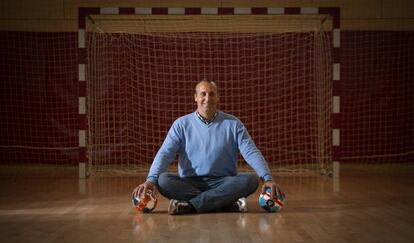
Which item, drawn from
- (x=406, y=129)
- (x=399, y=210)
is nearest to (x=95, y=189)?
(x=399, y=210)

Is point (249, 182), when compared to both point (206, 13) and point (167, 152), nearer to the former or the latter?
point (167, 152)

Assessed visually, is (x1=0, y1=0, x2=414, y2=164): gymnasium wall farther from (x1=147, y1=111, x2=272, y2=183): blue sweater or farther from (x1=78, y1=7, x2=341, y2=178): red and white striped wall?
(x1=147, y1=111, x2=272, y2=183): blue sweater

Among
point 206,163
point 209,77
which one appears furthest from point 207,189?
point 209,77

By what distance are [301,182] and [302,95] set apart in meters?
1.88

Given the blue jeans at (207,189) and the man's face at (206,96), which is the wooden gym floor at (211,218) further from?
the man's face at (206,96)

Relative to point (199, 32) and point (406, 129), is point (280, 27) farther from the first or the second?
point (406, 129)

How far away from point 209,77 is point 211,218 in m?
4.20

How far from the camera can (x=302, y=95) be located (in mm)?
7566

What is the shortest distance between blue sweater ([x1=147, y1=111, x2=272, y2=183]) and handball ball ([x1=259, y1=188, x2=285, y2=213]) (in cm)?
23

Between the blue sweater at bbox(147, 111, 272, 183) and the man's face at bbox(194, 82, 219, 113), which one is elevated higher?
the man's face at bbox(194, 82, 219, 113)

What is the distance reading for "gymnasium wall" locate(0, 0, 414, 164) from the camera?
24.8ft

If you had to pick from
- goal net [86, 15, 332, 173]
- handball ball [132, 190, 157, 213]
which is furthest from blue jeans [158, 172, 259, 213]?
goal net [86, 15, 332, 173]

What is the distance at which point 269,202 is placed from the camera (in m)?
3.81

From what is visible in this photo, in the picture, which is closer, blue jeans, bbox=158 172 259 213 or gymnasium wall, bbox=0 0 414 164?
blue jeans, bbox=158 172 259 213
